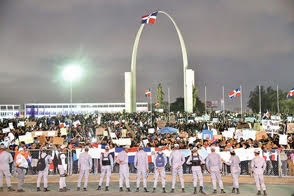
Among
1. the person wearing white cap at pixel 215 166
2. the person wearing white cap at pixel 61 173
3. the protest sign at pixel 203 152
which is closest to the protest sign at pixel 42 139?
the person wearing white cap at pixel 61 173

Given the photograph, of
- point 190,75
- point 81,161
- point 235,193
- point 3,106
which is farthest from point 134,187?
point 3,106

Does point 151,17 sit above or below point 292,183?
above

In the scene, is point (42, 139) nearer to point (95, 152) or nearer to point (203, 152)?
point (95, 152)

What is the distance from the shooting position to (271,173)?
73.8 ft

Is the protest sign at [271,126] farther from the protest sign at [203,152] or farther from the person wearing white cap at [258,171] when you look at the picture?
the person wearing white cap at [258,171]

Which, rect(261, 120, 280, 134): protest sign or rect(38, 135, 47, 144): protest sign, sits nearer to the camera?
rect(38, 135, 47, 144): protest sign

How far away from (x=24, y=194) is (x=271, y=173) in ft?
37.2

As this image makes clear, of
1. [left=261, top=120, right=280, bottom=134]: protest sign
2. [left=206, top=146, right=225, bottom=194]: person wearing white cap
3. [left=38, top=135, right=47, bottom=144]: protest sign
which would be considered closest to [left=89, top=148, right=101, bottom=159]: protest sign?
[left=38, top=135, right=47, bottom=144]: protest sign

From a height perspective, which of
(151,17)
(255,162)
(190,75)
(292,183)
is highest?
(151,17)

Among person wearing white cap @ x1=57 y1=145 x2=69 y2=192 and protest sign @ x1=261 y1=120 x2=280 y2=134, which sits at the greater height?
protest sign @ x1=261 y1=120 x2=280 y2=134

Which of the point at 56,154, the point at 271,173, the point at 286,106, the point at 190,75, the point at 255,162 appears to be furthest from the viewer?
the point at 286,106

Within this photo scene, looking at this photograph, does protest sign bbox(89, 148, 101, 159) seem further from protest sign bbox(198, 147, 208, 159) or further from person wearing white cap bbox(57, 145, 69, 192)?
protest sign bbox(198, 147, 208, 159)

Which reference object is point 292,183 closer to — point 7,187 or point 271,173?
point 271,173

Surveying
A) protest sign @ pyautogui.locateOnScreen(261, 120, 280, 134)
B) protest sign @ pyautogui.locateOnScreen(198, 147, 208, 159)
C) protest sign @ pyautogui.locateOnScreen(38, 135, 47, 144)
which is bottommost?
protest sign @ pyautogui.locateOnScreen(198, 147, 208, 159)
